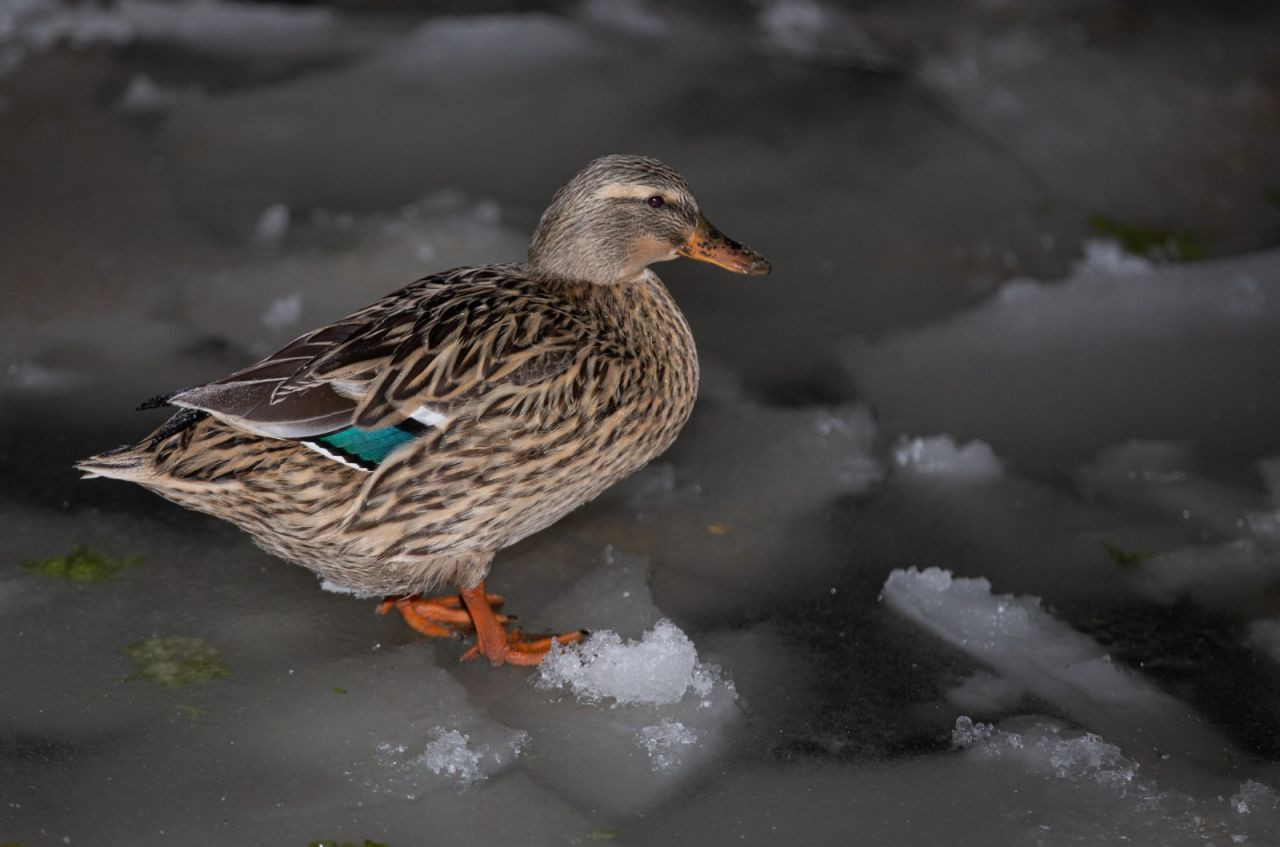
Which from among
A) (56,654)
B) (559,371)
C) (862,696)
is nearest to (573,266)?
(559,371)

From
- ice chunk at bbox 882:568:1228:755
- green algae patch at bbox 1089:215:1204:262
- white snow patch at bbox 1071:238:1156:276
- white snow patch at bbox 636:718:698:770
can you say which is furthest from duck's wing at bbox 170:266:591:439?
green algae patch at bbox 1089:215:1204:262

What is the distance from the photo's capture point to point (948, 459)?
163 inches

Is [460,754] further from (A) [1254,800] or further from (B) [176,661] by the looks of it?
(A) [1254,800]

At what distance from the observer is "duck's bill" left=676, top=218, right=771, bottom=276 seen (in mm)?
3777

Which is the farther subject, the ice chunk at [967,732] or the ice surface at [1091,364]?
the ice surface at [1091,364]

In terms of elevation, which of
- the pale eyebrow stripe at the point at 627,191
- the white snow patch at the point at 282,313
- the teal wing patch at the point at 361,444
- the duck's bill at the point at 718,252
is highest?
the pale eyebrow stripe at the point at 627,191

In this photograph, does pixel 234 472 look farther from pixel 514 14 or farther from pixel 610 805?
pixel 514 14

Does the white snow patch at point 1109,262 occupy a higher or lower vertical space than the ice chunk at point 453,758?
higher

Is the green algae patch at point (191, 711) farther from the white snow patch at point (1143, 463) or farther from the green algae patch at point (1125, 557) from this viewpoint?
the white snow patch at point (1143, 463)

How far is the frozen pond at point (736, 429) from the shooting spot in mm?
3109

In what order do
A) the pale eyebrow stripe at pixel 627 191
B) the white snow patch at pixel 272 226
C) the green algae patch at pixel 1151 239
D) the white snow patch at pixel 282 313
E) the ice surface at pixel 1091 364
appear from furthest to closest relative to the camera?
the green algae patch at pixel 1151 239, the white snow patch at pixel 272 226, the white snow patch at pixel 282 313, the ice surface at pixel 1091 364, the pale eyebrow stripe at pixel 627 191

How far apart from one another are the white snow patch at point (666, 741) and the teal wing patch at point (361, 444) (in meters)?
0.80

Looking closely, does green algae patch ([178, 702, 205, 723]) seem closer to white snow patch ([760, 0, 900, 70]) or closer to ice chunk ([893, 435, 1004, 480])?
ice chunk ([893, 435, 1004, 480])

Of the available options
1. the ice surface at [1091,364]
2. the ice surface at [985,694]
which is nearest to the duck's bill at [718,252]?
the ice surface at [1091,364]
